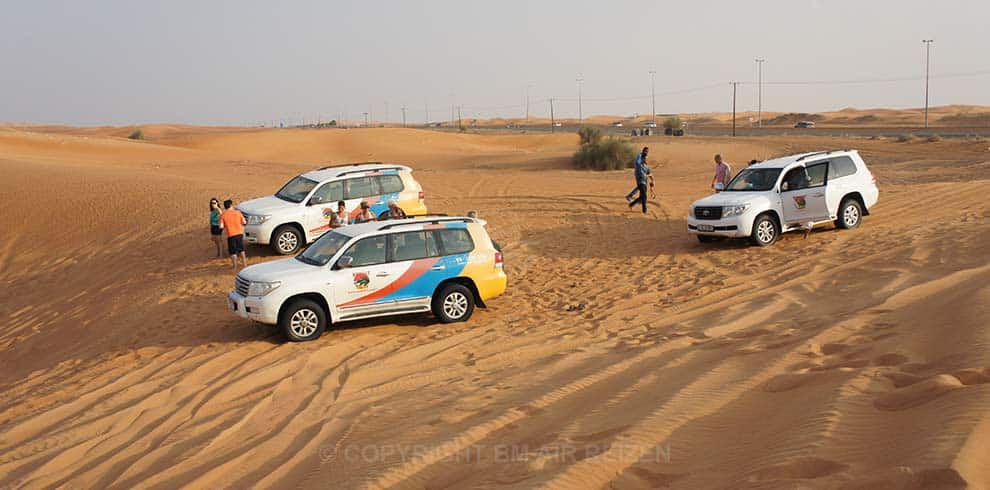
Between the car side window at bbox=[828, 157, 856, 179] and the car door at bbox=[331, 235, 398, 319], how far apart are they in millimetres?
10325

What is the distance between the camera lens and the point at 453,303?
43.4ft

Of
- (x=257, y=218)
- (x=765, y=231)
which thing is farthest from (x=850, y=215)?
(x=257, y=218)

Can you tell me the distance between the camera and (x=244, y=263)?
55.3 ft

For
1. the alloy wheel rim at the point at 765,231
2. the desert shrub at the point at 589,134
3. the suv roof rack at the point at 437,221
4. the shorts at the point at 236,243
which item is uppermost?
the desert shrub at the point at 589,134

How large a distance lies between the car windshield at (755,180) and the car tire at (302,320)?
10149 mm

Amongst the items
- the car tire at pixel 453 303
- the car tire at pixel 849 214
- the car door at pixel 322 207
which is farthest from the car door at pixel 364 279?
the car tire at pixel 849 214

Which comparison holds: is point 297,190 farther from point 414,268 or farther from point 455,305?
point 455,305

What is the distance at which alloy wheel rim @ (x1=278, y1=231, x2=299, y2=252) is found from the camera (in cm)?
1811

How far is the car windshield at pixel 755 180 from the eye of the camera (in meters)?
18.4

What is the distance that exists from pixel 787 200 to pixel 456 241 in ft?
26.3

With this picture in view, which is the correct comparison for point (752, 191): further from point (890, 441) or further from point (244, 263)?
point (890, 441)

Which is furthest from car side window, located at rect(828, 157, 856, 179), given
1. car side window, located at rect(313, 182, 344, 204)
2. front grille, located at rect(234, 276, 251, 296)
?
front grille, located at rect(234, 276, 251, 296)

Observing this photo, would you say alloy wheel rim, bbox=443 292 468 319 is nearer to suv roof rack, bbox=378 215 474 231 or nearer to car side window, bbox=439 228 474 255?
car side window, bbox=439 228 474 255

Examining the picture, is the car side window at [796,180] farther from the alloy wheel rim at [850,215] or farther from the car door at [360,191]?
the car door at [360,191]
